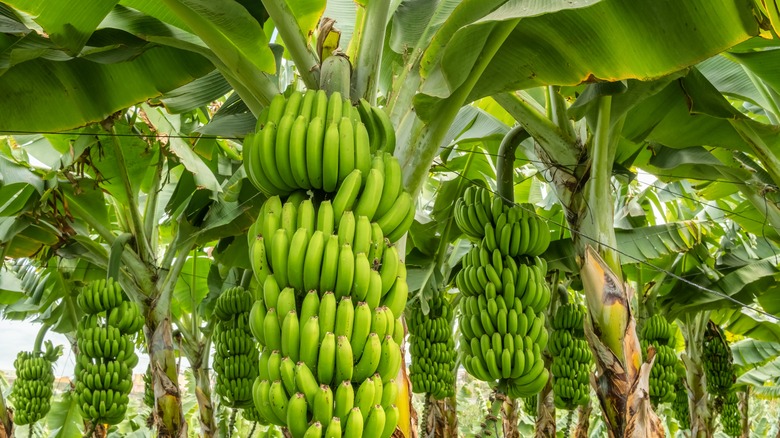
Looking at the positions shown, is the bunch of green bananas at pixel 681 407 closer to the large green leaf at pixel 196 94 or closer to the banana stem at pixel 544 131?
the banana stem at pixel 544 131

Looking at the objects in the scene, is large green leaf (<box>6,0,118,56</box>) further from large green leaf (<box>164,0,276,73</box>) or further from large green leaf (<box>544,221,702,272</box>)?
large green leaf (<box>544,221,702,272</box>)

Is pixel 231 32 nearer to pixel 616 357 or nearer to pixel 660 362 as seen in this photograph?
pixel 616 357

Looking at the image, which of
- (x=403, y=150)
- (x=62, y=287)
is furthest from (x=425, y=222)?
(x=62, y=287)

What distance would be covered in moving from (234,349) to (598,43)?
11.4ft

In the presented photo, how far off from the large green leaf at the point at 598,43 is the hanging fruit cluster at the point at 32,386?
533cm

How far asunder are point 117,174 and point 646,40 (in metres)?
3.02

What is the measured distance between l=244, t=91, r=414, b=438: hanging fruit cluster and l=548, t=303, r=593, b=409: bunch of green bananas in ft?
10.8

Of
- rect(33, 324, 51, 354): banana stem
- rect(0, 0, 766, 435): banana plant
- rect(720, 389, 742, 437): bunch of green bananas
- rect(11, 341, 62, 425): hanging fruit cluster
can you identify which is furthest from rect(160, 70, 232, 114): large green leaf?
rect(720, 389, 742, 437): bunch of green bananas

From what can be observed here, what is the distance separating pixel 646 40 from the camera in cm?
201

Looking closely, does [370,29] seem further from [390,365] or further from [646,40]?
[390,365]

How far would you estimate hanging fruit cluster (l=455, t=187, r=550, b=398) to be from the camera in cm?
263

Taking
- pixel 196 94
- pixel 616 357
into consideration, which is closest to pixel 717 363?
pixel 616 357

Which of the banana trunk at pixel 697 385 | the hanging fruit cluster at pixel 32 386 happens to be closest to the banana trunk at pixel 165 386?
the hanging fruit cluster at pixel 32 386

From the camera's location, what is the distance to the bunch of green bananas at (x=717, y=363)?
256 inches
